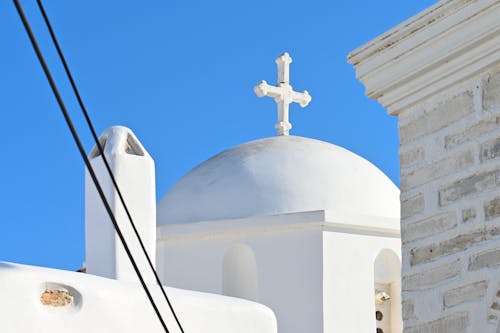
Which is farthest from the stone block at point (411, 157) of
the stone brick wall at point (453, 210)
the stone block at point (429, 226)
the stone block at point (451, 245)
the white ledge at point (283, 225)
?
the white ledge at point (283, 225)

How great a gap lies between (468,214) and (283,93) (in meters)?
9.08

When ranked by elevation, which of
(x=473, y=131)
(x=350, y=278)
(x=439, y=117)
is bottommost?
(x=473, y=131)

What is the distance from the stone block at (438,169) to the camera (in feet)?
18.8

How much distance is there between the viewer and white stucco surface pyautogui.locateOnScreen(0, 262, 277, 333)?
8109 millimetres

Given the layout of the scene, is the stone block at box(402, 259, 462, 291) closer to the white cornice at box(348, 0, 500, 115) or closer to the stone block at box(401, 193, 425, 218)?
the stone block at box(401, 193, 425, 218)

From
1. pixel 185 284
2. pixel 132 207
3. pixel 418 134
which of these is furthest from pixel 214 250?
pixel 418 134

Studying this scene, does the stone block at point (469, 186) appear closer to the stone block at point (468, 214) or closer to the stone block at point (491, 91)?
the stone block at point (468, 214)

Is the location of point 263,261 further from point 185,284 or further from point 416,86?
point 416,86

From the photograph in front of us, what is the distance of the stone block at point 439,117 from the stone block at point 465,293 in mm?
674

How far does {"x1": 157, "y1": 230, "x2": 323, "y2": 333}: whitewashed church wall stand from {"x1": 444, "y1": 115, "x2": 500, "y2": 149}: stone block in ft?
23.5

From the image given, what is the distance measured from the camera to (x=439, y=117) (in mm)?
5906

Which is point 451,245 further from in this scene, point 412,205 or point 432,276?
point 412,205

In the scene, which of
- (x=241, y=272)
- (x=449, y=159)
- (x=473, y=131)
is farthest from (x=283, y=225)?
(x=473, y=131)

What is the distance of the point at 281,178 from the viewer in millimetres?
13352
